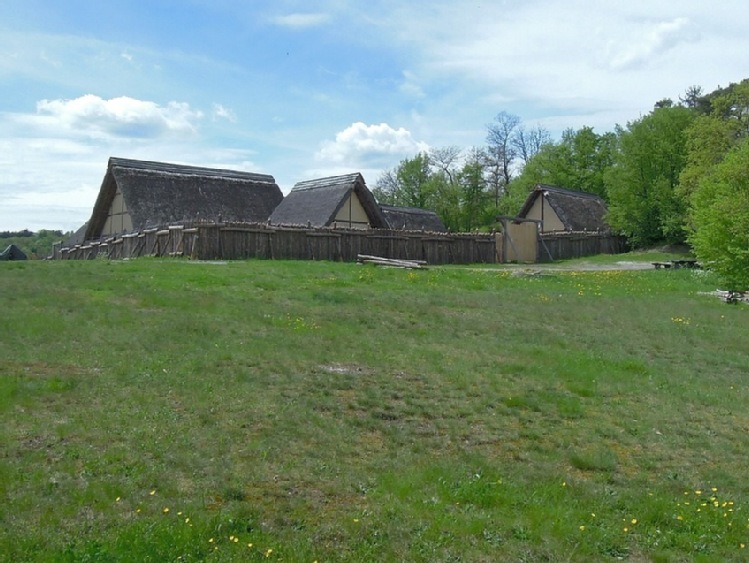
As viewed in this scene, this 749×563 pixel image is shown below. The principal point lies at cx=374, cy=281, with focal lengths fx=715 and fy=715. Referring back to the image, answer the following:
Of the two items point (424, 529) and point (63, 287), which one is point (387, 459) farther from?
point (63, 287)

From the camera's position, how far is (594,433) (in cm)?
789

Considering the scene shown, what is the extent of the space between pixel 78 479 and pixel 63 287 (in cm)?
981

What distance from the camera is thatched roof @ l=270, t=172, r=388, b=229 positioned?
34281 mm

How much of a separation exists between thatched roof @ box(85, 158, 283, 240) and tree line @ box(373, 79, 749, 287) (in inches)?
792

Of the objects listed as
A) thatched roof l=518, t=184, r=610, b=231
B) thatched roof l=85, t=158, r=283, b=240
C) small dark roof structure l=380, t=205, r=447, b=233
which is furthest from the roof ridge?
thatched roof l=518, t=184, r=610, b=231

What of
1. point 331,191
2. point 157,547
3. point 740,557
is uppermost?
point 331,191

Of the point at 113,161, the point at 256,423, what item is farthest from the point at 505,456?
the point at 113,161

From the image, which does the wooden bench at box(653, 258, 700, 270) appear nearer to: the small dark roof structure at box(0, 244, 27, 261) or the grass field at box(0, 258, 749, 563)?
the grass field at box(0, 258, 749, 563)

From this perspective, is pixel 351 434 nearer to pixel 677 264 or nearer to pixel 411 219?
pixel 677 264

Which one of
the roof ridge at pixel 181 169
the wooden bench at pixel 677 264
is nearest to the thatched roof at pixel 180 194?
the roof ridge at pixel 181 169

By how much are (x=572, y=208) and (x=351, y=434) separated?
46.5 metres

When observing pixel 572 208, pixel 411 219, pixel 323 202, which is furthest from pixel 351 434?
pixel 572 208

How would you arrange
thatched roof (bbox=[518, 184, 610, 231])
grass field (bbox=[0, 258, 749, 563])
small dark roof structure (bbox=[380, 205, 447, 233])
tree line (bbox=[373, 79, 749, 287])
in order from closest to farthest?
grass field (bbox=[0, 258, 749, 563]) < tree line (bbox=[373, 79, 749, 287]) < small dark roof structure (bbox=[380, 205, 447, 233]) < thatched roof (bbox=[518, 184, 610, 231])

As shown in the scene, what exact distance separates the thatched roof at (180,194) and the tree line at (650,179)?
66.0 ft
